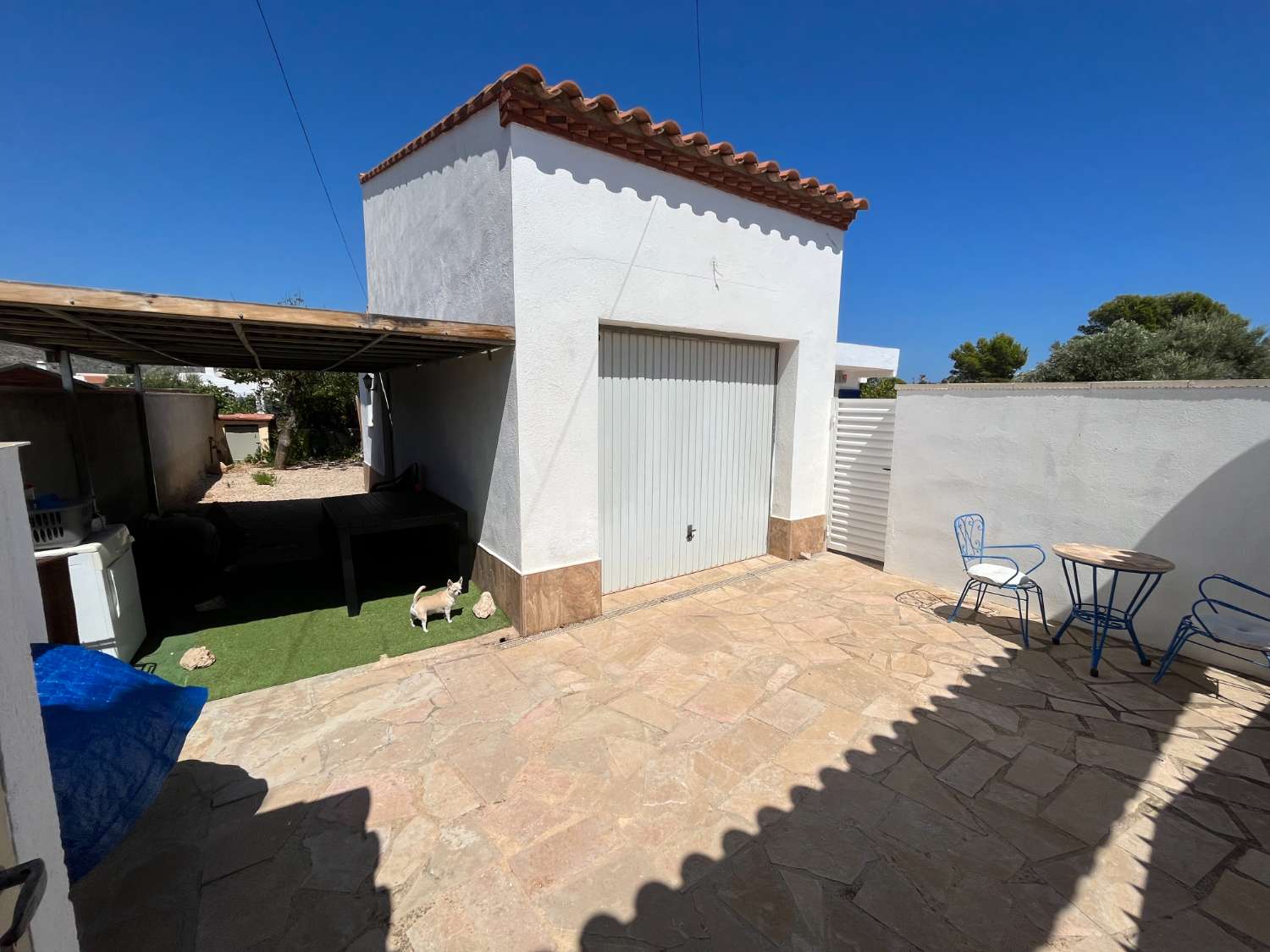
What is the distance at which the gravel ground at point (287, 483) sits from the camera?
1215 centimetres

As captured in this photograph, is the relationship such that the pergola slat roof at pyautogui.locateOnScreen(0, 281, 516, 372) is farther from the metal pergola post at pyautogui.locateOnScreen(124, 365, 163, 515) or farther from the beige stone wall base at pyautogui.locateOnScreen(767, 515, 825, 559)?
the beige stone wall base at pyautogui.locateOnScreen(767, 515, 825, 559)

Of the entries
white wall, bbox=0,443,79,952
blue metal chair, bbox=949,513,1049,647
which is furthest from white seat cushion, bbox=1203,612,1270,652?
white wall, bbox=0,443,79,952

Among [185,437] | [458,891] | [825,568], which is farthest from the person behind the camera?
[185,437]

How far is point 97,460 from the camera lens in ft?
21.8

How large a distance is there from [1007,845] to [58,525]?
6.40 meters

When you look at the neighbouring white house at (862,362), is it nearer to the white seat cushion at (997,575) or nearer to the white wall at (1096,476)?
the white wall at (1096,476)

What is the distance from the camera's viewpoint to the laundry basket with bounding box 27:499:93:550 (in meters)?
3.65

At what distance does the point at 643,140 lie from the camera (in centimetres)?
504

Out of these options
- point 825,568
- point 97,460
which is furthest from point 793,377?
point 97,460

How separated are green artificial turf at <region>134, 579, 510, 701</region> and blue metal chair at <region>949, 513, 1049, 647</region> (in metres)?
4.86

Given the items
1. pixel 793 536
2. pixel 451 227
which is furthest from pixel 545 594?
pixel 451 227

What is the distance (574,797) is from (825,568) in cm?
503

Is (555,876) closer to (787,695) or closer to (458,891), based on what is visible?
(458,891)

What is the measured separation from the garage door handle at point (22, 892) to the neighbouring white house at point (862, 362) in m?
22.6
